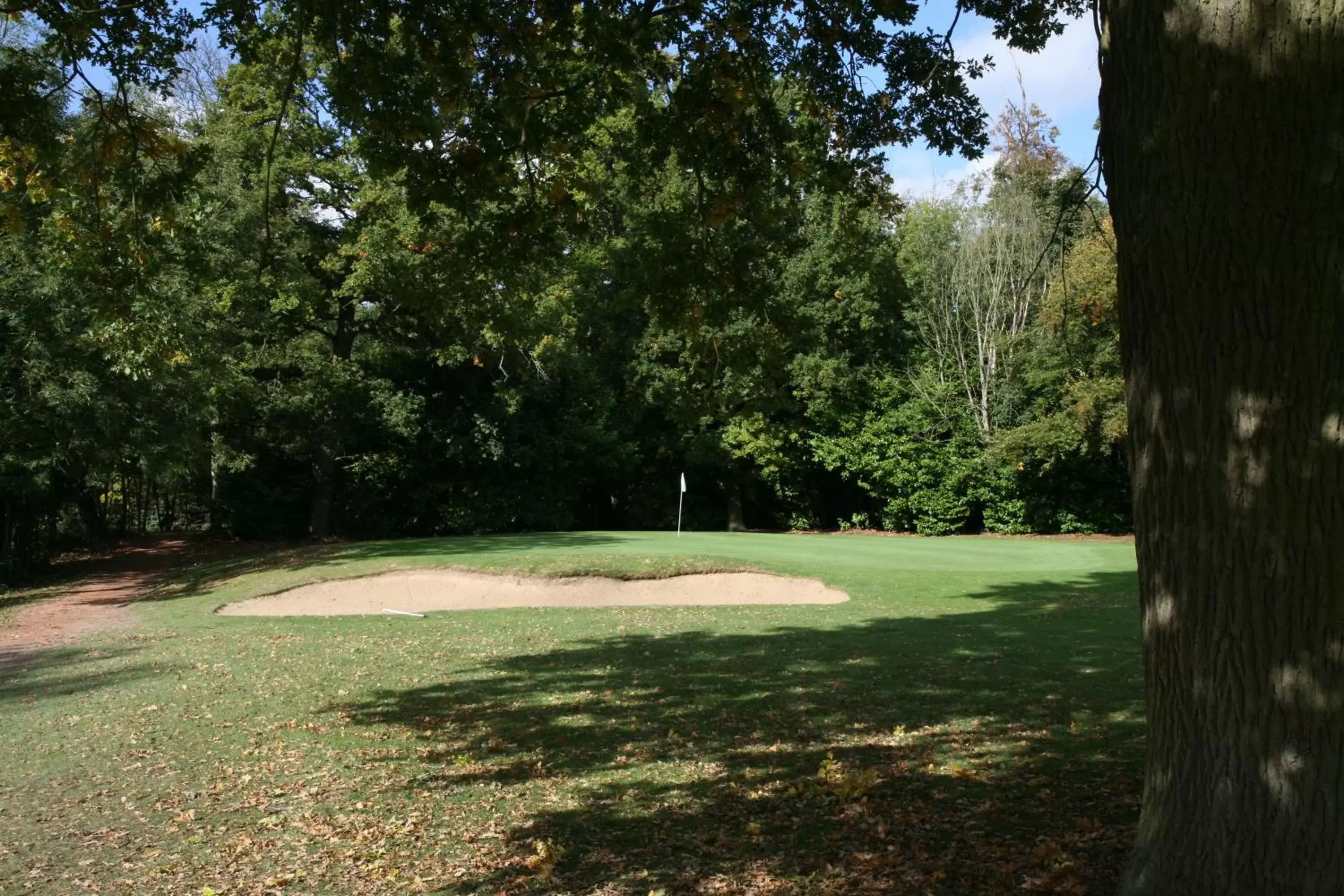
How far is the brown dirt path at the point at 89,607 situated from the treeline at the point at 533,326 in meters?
2.24

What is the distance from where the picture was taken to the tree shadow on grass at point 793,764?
5121mm

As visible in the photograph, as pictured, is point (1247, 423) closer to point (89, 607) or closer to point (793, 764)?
point (793, 764)

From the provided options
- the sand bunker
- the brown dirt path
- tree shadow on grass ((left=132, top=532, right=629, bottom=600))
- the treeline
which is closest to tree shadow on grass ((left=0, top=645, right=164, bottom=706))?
the brown dirt path

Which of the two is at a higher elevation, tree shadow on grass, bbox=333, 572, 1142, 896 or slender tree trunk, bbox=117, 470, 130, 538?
slender tree trunk, bbox=117, 470, 130, 538

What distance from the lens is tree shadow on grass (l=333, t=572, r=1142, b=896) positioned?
5.12 metres

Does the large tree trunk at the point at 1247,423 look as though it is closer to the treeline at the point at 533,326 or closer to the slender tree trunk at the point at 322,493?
the treeline at the point at 533,326

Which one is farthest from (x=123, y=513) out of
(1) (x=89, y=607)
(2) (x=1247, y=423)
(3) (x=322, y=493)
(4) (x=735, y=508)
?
(2) (x=1247, y=423)

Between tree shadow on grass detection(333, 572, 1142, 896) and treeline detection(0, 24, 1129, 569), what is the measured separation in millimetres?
2915

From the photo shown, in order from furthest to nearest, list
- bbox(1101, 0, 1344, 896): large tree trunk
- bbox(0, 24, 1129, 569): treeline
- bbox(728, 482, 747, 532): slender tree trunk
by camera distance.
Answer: bbox(728, 482, 747, 532): slender tree trunk < bbox(0, 24, 1129, 569): treeline < bbox(1101, 0, 1344, 896): large tree trunk

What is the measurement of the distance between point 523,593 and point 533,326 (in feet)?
17.1

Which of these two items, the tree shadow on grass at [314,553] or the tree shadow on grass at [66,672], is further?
the tree shadow on grass at [314,553]

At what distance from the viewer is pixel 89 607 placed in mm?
19828

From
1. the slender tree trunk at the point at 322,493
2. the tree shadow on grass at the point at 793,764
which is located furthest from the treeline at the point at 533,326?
the tree shadow on grass at the point at 793,764

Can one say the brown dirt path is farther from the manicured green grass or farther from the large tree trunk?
the large tree trunk
